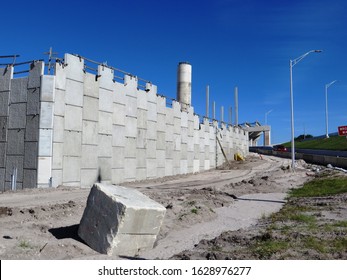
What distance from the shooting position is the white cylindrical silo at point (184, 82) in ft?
142

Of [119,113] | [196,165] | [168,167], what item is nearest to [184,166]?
[196,165]

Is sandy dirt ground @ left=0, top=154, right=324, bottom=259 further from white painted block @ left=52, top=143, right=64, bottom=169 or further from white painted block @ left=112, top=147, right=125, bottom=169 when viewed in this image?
white painted block @ left=112, top=147, right=125, bottom=169

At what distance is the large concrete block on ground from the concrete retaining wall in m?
9.99

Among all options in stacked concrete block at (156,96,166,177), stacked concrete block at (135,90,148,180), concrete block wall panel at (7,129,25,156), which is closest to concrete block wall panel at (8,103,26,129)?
concrete block wall panel at (7,129,25,156)

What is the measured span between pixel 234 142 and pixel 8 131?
3606 centimetres

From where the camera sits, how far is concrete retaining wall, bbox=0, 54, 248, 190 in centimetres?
1764

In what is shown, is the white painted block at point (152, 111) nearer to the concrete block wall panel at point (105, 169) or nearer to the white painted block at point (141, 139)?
the white painted block at point (141, 139)

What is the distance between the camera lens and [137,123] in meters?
24.2

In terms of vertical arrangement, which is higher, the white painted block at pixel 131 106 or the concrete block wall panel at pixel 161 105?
the concrete block wall panel at pixel 161 105

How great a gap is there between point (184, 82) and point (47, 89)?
2747 centimetres

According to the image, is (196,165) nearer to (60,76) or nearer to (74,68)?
(74,68)

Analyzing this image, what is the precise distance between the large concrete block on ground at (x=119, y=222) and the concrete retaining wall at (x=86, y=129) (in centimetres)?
999

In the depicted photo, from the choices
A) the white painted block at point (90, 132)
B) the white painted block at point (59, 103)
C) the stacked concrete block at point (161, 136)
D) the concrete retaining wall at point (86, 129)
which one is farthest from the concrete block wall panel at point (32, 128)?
the stacked concrete block at point (161, 136)

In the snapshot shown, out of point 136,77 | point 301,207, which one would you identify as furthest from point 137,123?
point 301,207
